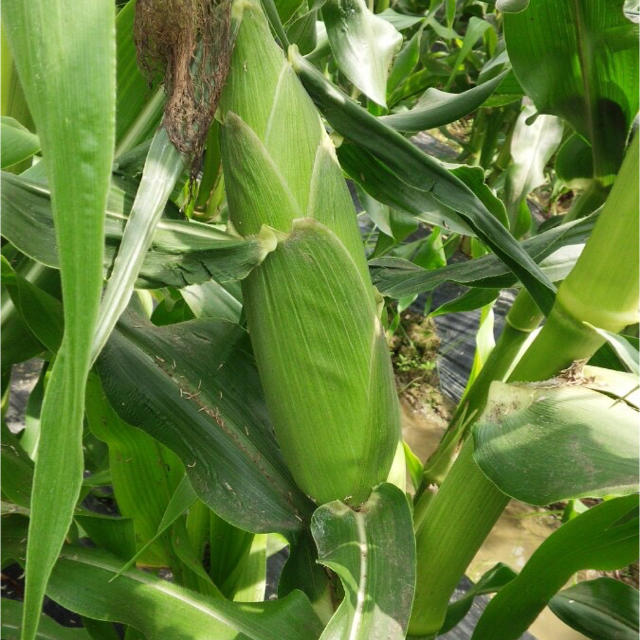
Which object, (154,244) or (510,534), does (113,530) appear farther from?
(510,534)

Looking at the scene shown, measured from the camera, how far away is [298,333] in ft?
1.25

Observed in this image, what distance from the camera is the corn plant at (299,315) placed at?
217 mm

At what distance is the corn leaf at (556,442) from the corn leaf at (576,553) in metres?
0.13

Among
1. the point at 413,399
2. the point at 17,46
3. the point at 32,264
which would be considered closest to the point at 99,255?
the point at 17,46

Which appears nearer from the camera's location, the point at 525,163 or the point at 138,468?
the point at 138,468

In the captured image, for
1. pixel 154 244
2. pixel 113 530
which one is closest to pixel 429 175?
pixel 154 244

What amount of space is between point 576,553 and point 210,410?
11.9 inches

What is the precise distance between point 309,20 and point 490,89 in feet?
0.55

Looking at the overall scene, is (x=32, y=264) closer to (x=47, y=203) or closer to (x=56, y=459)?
(x=47, y=203)

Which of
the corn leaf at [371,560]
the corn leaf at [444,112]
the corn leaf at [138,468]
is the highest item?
the corn leaf at [444,112]

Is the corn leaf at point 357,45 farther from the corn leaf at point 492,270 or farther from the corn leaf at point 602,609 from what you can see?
the corn leaf at point 602,609

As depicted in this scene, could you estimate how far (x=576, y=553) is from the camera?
1.63 feet

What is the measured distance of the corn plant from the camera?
0.22 metres

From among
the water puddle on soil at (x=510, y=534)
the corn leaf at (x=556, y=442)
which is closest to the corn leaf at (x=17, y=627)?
the corn leaf at (x=556, y=442)
